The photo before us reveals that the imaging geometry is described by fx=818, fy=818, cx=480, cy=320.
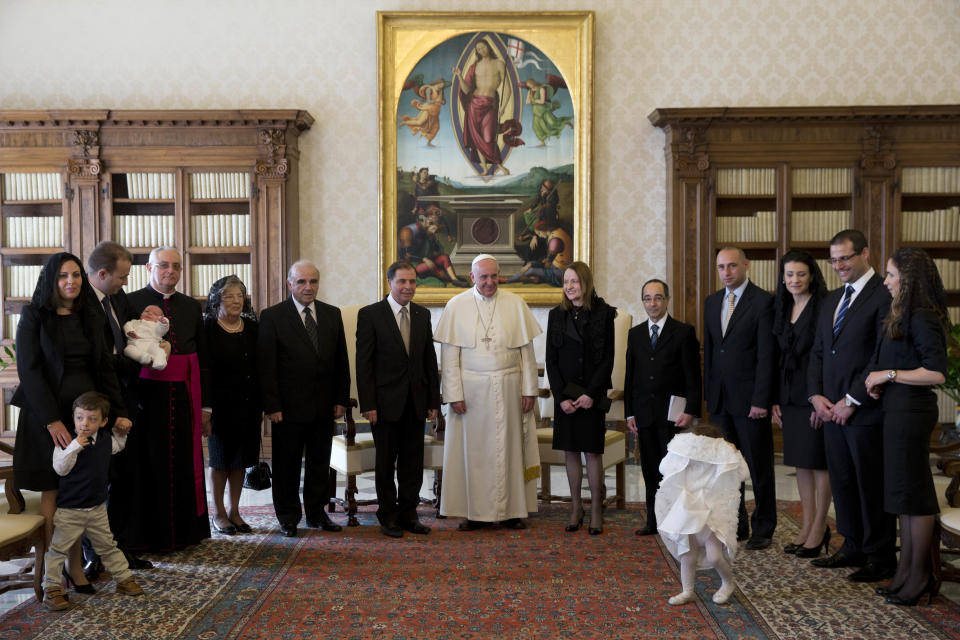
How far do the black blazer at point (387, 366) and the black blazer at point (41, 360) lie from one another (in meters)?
1.55

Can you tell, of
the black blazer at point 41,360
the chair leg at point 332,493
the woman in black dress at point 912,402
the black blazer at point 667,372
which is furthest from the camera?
the chair leg at point 332,493

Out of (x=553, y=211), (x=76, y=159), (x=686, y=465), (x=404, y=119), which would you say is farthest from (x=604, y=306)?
(x=76, y=159)

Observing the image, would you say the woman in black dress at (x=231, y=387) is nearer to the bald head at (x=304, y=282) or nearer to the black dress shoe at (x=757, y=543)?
the bald head at (x=304, y=282)

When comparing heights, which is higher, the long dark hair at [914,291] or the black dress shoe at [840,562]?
the long dark hair at [914,291]

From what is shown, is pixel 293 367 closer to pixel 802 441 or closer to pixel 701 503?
pixel 701 503

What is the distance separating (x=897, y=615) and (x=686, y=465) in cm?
106

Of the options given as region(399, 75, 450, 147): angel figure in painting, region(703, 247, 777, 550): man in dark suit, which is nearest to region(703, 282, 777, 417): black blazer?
region(703, 247, 777, 550): man in dark suit

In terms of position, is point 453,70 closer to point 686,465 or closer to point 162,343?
point 162,343

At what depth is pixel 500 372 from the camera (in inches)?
199

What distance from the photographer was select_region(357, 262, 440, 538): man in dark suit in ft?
16.0

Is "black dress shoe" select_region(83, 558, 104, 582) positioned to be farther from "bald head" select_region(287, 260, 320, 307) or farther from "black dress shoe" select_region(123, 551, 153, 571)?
"bald head" select_region(287, 260, 320, 307)

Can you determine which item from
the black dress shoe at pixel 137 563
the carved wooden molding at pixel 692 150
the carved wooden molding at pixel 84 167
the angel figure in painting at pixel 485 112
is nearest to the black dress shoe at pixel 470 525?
the black dress shoe at pixel 137 563

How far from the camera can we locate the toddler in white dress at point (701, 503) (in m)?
3.49

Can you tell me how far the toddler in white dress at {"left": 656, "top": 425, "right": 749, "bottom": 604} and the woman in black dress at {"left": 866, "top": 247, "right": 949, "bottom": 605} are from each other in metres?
0.65
